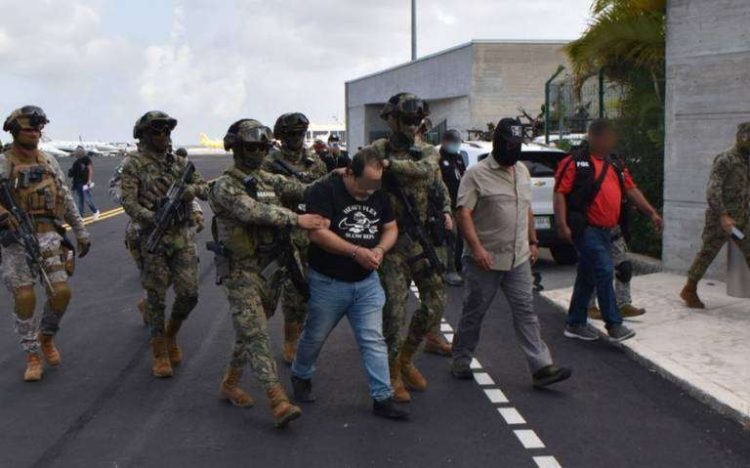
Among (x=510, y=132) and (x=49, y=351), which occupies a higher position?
(x=510, y=132)

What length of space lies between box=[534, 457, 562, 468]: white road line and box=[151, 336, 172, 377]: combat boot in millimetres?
3121

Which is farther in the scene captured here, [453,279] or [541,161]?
[541,161]

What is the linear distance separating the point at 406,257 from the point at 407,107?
1043 mm

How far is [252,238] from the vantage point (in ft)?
18.5

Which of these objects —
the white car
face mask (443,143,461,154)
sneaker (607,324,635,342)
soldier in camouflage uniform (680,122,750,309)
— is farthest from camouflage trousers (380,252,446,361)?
the white car

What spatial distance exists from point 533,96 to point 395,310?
33.0 m

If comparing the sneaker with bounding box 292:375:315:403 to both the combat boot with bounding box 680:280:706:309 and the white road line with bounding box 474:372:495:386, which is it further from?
the combat boot with bounding box 680:280:706:309

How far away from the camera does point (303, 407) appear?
6.01 meters

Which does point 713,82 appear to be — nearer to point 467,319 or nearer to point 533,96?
point 467,319

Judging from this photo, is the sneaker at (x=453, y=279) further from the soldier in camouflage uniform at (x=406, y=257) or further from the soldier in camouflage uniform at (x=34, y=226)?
the soldier in camouflage uniform at (x=34, y=226)

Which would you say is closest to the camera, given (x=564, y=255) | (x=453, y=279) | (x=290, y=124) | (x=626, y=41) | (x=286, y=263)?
(x=286, y=263)

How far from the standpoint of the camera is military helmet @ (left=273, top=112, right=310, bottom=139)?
23.2 ft

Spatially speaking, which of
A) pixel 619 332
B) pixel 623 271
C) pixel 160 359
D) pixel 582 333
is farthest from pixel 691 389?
pixel 160 359

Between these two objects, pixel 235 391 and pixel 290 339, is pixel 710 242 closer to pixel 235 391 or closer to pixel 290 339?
pixel 290 339
